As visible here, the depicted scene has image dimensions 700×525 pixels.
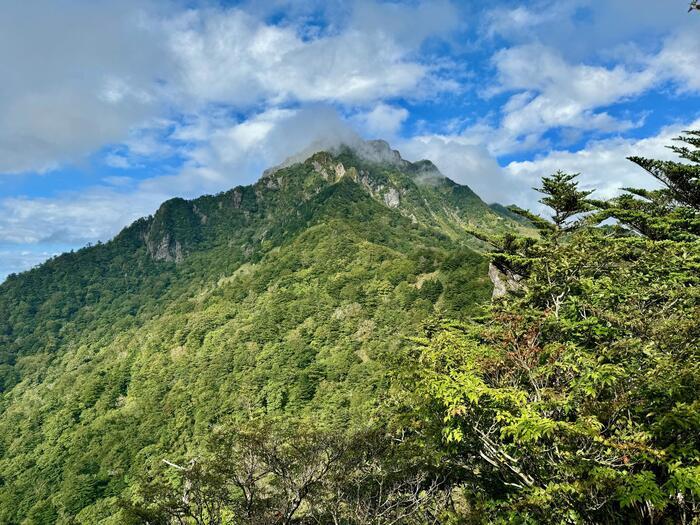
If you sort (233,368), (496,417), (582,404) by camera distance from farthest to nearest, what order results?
(233,368) → (582,404) → (496,417)

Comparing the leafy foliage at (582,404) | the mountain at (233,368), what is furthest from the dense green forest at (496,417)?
the mountain at (233,368)

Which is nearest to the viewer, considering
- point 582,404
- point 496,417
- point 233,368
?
point 496,417

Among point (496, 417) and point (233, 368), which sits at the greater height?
point (496, 417)

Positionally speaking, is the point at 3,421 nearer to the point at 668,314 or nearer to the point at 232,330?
the point at 232,330

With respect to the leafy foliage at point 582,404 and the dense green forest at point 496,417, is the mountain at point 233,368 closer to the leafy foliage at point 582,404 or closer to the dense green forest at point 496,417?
the dense green forest at point 496,417

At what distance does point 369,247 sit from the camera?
12412 centimetres

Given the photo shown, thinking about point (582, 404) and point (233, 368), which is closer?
point (582, 404)

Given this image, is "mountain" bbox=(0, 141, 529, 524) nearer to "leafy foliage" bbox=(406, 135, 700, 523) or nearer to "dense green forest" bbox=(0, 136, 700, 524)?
"dense green forest" bbox=(0, 136, 700, 524)

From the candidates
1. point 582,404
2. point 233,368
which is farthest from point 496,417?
point 233,368

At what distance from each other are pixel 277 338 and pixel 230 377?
14.7m

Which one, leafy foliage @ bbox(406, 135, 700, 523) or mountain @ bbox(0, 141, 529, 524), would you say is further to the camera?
mountain @ bbox(0, 141, 529, 524)

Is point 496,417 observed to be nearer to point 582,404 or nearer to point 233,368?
point 582,404

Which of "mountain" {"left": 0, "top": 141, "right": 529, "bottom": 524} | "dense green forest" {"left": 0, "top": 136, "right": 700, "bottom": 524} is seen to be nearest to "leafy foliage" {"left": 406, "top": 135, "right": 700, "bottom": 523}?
"dense green forest" {"left": 0, "top": 136, "right": 700, "bottom": 524}

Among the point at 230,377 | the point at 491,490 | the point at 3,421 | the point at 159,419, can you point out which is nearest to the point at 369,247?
the point at 230,377
